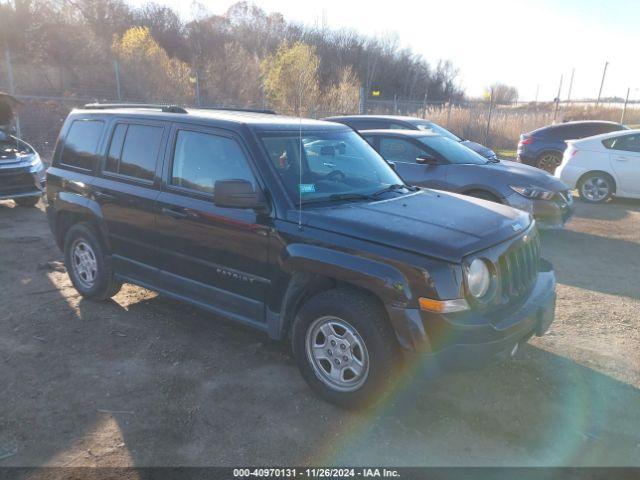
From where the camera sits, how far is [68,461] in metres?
3.02

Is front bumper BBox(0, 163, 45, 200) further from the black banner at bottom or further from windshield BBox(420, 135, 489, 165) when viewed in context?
the black banner at bottom

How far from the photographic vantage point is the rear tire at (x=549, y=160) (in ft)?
43.8

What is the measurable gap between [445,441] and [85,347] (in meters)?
3.02

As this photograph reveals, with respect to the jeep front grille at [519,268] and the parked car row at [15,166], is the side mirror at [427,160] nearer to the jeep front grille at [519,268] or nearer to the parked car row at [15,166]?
the jeep front grille at [519,268]

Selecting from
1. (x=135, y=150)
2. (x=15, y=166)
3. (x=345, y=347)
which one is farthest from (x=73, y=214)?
(x=15, y=166)

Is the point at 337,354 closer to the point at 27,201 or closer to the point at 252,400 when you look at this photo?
the point at 252,400

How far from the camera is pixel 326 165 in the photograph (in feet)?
13.9

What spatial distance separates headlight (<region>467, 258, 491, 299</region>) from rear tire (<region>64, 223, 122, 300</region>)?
3.47m

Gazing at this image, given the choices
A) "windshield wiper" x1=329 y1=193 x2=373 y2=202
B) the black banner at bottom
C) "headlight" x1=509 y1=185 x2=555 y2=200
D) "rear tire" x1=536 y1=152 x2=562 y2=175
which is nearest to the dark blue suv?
"rear tire" x1=536 y1=152 x2=562 y2=175

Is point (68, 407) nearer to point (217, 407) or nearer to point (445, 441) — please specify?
point (217, 407)

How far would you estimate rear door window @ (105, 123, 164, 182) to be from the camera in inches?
176

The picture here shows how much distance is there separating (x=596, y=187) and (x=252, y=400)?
983 centimetres

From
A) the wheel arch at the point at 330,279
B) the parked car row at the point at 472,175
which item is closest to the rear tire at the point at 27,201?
the parked car row at the point at 472,175

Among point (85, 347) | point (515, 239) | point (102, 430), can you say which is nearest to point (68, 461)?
point (102, 430)
